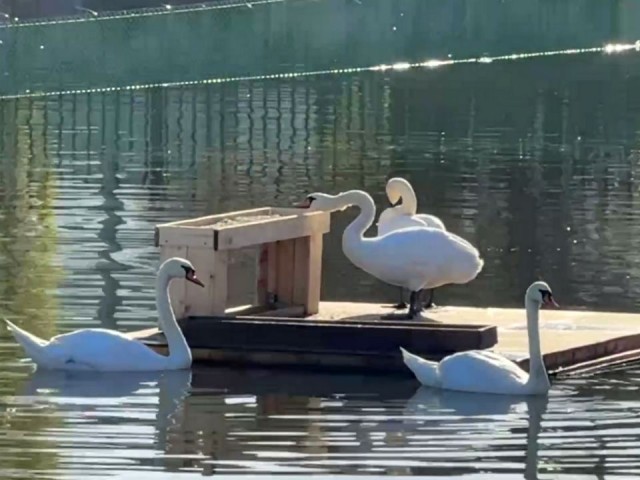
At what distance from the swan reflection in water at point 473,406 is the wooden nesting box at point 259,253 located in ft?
6.51

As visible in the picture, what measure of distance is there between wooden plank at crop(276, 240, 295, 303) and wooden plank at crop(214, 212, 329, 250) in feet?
0.99

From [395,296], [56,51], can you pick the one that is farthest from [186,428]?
[56,51]

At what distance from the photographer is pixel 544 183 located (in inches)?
1120

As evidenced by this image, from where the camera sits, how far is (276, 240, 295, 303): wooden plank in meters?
16.8

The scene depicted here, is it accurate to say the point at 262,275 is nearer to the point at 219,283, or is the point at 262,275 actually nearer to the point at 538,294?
the point at 219,283

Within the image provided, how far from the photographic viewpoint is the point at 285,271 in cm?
1686

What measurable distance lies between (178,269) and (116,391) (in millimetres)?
1154

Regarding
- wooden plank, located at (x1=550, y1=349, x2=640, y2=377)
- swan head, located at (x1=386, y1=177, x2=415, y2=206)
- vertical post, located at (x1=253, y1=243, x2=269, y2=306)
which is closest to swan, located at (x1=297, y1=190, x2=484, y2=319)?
vertical post, located at (x1=253, y1=243, x2=269, y2=306)

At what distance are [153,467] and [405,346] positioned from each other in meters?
3.69

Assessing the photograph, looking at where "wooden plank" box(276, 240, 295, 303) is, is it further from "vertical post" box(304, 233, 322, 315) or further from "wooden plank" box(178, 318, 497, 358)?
"wooden plank" box(178, 318, 497, 358)

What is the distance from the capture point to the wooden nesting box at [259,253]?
613 inches

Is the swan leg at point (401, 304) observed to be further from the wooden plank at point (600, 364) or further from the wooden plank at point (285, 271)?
the wooden plank at point (600, 364)

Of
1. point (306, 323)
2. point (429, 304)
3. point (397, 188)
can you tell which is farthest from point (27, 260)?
point (306, 323)

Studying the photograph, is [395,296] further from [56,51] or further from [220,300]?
[56,51]
